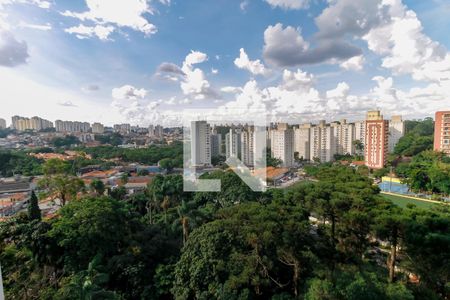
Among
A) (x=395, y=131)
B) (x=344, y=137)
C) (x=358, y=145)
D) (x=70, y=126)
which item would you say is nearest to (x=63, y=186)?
(x=358, y=145)

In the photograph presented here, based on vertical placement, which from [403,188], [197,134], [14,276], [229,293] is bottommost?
[403,188]

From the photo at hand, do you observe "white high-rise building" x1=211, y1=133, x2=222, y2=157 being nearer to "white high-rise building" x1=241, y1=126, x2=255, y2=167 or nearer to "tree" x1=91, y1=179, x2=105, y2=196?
"white high-rise building" x1=241, y1=126, x2=255, y2=167

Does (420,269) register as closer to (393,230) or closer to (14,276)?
(393,230)

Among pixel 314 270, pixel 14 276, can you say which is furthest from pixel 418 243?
pixel 14 276

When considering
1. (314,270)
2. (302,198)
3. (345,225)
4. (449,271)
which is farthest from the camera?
(302,198)

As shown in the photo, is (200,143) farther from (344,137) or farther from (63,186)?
(344,137)

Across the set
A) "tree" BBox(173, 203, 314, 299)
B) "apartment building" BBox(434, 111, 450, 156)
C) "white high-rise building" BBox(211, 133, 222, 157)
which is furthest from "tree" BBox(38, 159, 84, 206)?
"apartment building" BBox(434, 111, 450, 156)
